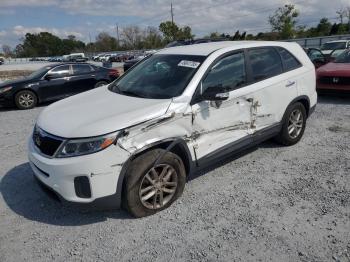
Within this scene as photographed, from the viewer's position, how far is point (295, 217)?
3.34 metres

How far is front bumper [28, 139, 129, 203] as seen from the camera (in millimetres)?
3023

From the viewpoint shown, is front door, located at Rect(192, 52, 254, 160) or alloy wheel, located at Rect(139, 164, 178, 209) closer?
alloy wheel, located at Rect(139, 164, 178, 209)

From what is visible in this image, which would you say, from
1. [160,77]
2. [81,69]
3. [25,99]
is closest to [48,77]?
[25,99]

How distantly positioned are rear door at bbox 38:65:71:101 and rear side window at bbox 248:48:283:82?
287 inches

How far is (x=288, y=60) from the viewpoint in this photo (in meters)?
5.02

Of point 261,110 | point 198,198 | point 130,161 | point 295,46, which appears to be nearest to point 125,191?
point 130,161

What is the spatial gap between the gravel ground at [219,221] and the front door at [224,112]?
576 mm

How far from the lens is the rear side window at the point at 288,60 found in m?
4.94

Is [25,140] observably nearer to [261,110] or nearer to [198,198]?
[198,198]

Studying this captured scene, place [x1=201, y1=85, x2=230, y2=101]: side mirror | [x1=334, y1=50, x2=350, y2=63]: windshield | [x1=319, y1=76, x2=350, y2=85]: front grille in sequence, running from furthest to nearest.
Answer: [x1=334, y1=50, x2=350, y2=63]: windshield < [x1=319, y1=76, x2=350, y2=85]: front grille < [x1=201, y1=85, x2=230, y2=101]: side mirror

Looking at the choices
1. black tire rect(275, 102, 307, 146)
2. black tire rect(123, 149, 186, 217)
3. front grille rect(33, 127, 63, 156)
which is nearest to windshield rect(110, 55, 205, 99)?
black tire rect(123, 149, 186, 217)

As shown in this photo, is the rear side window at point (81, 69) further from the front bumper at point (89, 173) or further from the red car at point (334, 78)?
the front bumper at point (89, 173)

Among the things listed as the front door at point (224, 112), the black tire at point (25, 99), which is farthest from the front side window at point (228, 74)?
the black tire at point (25, 99)

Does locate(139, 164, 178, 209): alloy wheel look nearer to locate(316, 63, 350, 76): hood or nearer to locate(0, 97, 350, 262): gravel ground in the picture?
locate(0, 97, 350, 262): gravel ground
